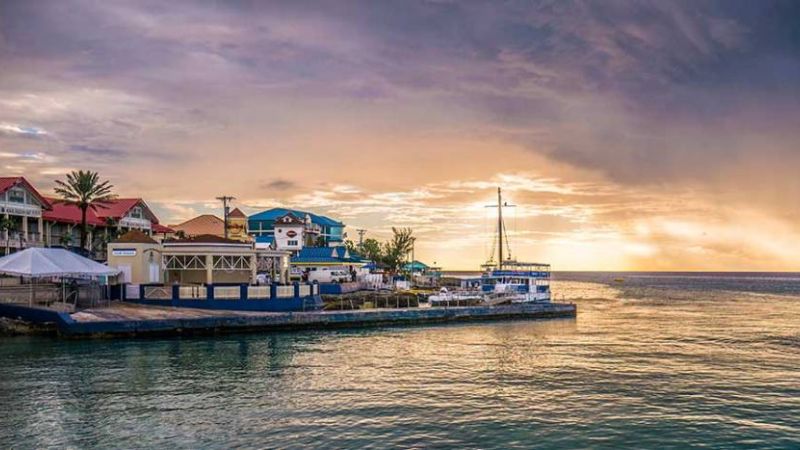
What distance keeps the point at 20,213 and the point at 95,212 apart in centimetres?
1626

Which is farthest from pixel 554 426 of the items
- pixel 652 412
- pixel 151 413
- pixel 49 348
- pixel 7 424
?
pixel 49 348

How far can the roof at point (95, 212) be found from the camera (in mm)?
71938

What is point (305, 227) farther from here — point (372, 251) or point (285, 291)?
point (285, 291)

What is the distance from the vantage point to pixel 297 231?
111 metres

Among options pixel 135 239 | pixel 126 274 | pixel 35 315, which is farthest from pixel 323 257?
pixel 35 315

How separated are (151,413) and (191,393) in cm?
367

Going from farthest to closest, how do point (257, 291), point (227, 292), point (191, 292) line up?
point (257, 291) < point (227, 292) < point (191, 292)

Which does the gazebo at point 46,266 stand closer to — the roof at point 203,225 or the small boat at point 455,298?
the small boat at point 455,298

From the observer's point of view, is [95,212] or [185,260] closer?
[185,260]

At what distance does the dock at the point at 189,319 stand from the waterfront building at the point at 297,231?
45265 millimetres

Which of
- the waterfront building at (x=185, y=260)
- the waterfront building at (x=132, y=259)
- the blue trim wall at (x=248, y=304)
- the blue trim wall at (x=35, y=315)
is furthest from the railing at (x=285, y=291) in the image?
the blue trim wall at (x=35, y=315)

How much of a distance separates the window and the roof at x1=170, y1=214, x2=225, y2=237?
5194 centimetres

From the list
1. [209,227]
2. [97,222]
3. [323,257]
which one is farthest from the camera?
[209,227]

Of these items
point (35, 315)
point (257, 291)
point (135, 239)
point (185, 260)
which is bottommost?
point (35, 315)
